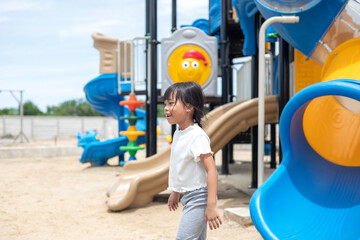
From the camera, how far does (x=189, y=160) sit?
2.18m

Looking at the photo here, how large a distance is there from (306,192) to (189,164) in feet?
5.71

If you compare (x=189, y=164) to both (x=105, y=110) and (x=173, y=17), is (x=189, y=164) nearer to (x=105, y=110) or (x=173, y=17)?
(x=173, y=17)

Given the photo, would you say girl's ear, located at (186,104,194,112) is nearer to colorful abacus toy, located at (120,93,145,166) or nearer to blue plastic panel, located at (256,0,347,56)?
blue plastic panel, located at (256,0,347,56)

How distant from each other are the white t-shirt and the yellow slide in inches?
116

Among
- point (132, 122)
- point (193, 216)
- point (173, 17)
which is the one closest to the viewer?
point (193, 216)

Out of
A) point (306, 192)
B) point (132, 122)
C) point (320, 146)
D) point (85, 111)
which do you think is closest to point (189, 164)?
point (306, 192)

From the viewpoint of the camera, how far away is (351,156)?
11.8 feet

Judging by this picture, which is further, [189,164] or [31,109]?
[31,109]

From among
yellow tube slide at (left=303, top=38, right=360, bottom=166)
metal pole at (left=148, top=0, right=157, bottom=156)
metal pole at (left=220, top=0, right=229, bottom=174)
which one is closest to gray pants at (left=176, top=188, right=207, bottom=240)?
yellow tube slide at (left=303, top=38, right=360, bottom=166)

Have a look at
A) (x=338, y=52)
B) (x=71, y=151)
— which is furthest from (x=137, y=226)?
(x=71, y=151)

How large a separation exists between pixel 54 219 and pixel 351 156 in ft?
11.2

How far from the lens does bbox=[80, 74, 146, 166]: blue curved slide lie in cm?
1049

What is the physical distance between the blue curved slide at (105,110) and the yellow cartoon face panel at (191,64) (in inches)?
168

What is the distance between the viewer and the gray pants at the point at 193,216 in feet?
6.95
